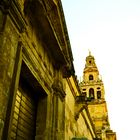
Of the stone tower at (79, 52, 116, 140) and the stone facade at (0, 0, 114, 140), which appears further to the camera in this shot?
the stone tower at (79, 52, 116, 140)

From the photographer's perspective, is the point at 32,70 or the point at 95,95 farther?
the point at 95,95

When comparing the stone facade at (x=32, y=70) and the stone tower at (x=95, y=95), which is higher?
the stone tower at (x=95, y=95)

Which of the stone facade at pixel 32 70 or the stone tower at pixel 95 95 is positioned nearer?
the stone facade at pixel 32 70

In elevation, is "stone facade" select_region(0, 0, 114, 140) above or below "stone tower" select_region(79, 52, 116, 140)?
below

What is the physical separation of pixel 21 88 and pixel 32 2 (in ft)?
6.93

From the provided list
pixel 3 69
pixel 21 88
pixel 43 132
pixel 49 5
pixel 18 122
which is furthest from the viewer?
pixel 49 5

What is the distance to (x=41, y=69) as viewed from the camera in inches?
275

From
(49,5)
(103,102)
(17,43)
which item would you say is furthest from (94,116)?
(17,43)

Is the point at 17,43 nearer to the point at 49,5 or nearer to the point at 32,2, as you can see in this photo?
the point at 32,2

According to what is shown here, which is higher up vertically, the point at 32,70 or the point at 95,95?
the point at 95,95

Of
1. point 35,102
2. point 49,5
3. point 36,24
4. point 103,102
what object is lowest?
point 35,102

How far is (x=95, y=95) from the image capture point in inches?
1558

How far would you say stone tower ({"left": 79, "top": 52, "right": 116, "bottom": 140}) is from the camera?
33906mm

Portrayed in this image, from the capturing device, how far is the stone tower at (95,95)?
33906 mm
